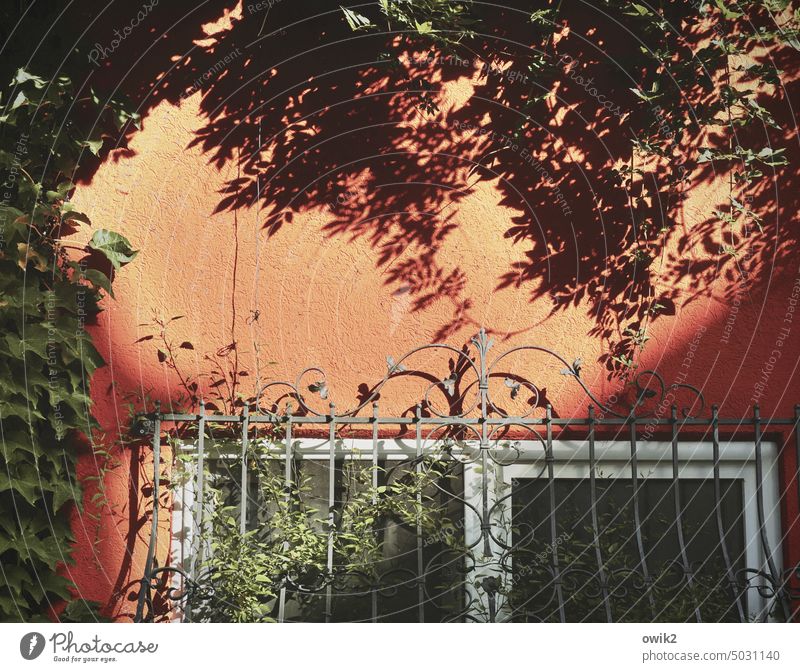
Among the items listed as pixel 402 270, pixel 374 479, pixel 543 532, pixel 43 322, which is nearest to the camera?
pixel 43 322

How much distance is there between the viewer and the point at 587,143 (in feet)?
12.3

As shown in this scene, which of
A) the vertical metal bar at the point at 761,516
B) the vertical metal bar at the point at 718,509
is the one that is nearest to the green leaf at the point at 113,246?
the vertical metal bar at the point at 718,509

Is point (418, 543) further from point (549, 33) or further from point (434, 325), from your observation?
point (549, 33)

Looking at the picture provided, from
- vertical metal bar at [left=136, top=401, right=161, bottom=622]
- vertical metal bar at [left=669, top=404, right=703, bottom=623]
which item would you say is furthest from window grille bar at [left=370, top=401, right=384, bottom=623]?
vertical metal bar at [left=669, top=404, right=703, bottom=623]

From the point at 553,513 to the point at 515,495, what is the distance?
0.66 ft

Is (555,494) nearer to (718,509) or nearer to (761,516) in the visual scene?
(718,509)

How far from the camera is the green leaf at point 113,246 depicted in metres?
3.50

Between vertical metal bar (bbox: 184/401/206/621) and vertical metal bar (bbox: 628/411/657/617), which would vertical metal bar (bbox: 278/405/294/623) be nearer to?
vertical metal bar (bbox: 184/401/206/621)

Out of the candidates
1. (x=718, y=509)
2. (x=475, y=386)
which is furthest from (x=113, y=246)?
(x=718, y=509)

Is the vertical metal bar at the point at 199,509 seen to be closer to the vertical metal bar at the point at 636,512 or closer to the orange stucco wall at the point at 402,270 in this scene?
the orange stucco wall at the point at 402,270

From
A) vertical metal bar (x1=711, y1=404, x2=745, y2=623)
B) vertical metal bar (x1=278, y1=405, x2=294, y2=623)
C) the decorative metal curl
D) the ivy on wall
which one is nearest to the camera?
the ivy on wall

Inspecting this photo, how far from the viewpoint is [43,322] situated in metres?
3.31

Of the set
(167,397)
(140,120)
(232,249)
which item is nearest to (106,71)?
(140,120)

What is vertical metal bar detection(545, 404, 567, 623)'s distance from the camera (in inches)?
131
